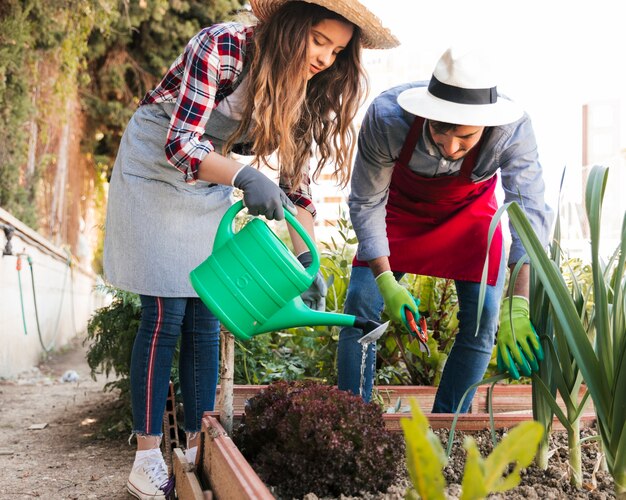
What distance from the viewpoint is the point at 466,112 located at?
1.68 m

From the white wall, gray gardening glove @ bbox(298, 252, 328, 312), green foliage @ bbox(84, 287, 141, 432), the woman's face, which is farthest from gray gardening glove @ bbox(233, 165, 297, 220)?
the white wall

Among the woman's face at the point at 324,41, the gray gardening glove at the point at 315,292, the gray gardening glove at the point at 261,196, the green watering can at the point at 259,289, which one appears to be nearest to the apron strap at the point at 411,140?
the woman's face at the point at 324,41

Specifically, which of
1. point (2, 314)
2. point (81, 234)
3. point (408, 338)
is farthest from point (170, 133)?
point (81, 234)

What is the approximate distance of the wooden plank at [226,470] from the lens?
41.7 inches

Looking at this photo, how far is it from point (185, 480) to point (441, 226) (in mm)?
1099

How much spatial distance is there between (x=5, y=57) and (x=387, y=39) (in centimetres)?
365

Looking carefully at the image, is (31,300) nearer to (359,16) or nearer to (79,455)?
(79,455)

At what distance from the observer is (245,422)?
146cm

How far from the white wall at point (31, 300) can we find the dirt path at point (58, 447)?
429 mm

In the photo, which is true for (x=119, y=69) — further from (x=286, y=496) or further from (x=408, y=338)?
(x=286, y=496)

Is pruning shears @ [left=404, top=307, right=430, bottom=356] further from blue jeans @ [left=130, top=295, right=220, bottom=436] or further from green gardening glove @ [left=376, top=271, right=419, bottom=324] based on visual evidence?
blue jeans @ [left=130, top=295, right=220, bottom=436]

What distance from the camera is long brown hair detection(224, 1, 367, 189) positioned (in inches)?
68.3

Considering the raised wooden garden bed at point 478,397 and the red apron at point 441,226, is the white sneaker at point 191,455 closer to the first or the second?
the raised wooden garden bed at point 478,397

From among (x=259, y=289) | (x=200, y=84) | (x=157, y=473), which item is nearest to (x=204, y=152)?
(x=200, y=84)
